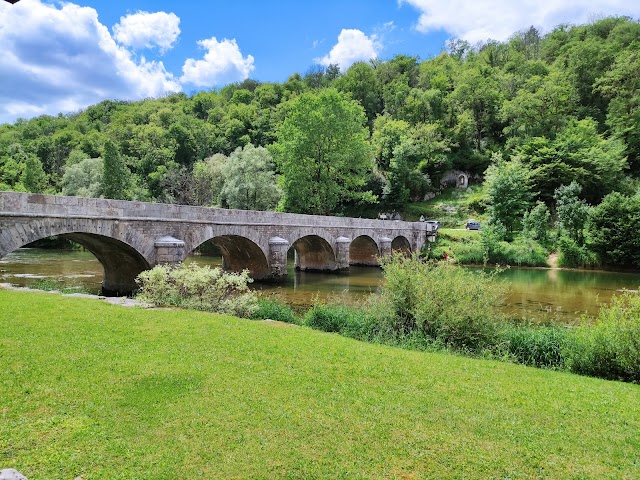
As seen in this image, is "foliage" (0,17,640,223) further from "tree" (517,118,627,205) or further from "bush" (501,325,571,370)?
"bush" (501,325,571,370)

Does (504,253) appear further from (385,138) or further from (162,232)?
(162,232)

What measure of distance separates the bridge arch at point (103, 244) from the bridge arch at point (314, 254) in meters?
12.9

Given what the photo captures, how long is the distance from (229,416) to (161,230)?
41.5ft

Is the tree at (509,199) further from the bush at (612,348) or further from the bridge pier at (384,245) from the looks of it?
the bush at (612,348)

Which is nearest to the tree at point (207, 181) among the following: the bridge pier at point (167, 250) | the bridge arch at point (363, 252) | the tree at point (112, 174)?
the tree at point (112, 174)

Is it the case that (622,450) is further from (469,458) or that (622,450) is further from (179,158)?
(179,158)

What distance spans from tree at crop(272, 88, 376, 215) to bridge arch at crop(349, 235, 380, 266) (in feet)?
Result: 13.6

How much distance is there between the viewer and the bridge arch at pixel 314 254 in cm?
2845

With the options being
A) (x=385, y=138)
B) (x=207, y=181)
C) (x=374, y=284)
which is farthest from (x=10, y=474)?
(x=385, y=138)

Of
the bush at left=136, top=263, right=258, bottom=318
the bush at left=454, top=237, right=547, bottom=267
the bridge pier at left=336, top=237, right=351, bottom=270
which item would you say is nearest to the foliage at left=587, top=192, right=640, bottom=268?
the bush at left=454, top=237, right=547, bottom=267

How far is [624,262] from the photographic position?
31.5 metres

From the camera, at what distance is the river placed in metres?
17.6

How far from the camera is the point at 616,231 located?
102 ft

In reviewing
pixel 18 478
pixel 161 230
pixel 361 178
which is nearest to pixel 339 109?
pixel 361 178
